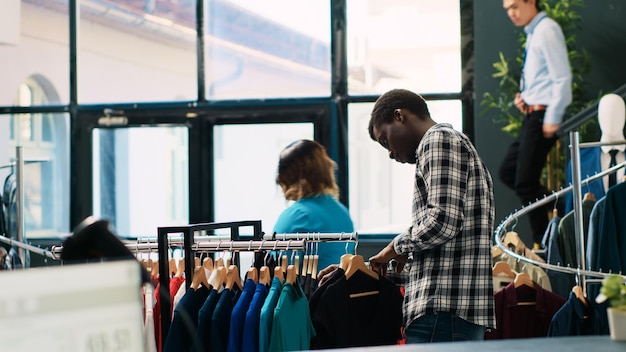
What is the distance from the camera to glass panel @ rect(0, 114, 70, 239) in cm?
673

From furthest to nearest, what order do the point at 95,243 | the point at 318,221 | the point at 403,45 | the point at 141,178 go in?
the point at 141,178 → the point at 403,45 → the point at 318,221 → the point at 95,243

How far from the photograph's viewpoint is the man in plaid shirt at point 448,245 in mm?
2570

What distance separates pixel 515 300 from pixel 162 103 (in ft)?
12.4

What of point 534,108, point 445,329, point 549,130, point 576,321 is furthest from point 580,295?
point 534,108

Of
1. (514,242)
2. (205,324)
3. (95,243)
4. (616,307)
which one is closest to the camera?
(95,243)

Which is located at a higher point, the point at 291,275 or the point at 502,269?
the point at 291,275

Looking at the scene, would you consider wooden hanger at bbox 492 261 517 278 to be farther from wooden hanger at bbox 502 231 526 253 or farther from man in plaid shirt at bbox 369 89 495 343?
man in plaid shirt at bbox 369 89 495 343

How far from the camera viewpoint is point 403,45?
632 centimetres

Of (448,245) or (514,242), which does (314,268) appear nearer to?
(448,245)

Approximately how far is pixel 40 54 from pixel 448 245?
196 inches

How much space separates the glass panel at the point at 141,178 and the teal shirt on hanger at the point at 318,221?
126 inches

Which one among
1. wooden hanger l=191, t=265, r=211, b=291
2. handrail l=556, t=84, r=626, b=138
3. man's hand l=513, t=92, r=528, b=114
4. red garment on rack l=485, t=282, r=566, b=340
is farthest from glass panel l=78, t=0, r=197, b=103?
wooden hanger l=191, t=265, r=211, b=291

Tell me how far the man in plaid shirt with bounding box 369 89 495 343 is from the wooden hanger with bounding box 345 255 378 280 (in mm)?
250

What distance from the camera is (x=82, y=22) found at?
265 inches
